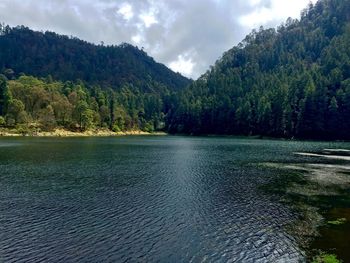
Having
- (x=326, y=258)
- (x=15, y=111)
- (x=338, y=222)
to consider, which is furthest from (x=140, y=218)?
(x=15, y=111)

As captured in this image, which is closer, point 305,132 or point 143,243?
point 143,243

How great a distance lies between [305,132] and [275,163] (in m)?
121

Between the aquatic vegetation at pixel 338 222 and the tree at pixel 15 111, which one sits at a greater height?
the tree at pixel 15 111

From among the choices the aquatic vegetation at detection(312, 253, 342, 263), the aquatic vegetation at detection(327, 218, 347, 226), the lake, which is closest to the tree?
the lake

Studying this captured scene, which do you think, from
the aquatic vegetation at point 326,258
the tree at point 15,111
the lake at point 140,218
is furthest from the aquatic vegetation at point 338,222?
the tree at point 15,111

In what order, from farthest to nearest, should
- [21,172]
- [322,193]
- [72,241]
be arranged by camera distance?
[21,172]
[322,193]
[72,241]

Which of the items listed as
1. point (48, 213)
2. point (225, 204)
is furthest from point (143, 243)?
point (225, 204)

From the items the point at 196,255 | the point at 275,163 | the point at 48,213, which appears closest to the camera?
the point at 196,255

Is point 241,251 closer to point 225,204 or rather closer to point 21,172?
point 225,204

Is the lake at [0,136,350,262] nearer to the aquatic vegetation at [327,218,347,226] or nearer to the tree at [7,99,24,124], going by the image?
the aquatic vegetation at [327,218,347,226]

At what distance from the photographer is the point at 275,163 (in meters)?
85.3

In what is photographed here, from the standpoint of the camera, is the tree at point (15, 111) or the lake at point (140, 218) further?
the tree at point (15, 111)

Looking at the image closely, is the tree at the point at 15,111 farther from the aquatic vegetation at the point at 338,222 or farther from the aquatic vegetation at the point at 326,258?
the aquatic vegetation at the point at 326,258

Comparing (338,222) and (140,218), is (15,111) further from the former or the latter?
(338,222)
